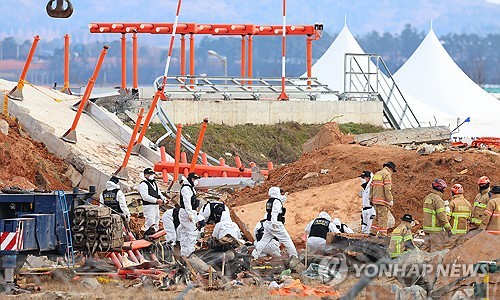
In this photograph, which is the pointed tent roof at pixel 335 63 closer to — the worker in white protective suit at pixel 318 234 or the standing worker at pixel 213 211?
the standing worker at pixel 213 211

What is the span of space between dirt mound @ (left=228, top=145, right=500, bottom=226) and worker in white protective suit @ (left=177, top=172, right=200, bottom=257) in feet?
14.3

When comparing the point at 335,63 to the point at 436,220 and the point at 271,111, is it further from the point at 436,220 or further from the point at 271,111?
the point at 436,220

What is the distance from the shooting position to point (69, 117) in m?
33.2

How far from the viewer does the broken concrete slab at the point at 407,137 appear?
31.2 meters

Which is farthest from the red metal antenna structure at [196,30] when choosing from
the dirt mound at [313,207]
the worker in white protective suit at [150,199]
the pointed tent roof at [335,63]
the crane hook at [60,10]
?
the crane hook at [60,10]

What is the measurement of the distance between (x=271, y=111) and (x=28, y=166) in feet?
43.9

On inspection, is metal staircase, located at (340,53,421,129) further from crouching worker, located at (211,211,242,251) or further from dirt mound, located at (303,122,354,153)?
crouching worker, located at (211,211,242,251)

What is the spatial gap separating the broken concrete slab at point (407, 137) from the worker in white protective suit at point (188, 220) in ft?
33.5

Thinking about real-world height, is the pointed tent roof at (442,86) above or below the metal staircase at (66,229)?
above

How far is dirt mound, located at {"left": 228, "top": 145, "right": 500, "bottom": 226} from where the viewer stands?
2425 centimetres

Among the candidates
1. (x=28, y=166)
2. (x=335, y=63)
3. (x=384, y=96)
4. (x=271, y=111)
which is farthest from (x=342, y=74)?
(x=28, y=166)

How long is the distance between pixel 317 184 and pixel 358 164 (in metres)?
1.02

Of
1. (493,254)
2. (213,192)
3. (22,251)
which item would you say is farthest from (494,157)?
(22,251)

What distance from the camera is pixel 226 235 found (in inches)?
843
